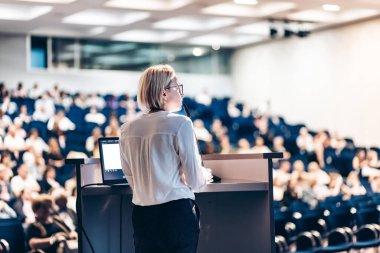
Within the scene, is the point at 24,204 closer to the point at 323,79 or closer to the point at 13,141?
the point at 13,141

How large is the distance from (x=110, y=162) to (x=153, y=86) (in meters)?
0.65

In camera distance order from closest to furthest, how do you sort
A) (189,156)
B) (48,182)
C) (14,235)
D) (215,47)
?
(189,156) < (14,235) < (48,182) < (215,47)

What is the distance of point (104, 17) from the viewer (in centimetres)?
1402

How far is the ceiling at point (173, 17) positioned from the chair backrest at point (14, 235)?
22.2 feet

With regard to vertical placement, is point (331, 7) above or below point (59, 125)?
above

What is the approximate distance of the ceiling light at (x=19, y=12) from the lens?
1320cm

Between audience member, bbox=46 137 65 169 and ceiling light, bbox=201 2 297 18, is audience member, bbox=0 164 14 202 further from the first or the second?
ceiling light, bbox=201 2 297 18

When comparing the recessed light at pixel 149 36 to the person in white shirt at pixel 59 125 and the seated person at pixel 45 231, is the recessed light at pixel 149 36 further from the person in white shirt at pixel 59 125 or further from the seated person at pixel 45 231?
the seated person at pixel 45 231

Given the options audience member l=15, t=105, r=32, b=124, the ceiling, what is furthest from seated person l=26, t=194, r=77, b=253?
the ceiling

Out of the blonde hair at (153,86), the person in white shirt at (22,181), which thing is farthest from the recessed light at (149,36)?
the blonde hair at (153,86)

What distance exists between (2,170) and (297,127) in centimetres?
769

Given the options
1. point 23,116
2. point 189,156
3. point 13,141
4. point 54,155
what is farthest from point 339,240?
point 23,116

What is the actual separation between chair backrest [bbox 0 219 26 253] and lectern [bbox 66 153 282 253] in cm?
215

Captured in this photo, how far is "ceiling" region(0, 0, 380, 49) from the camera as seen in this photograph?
40.4 ft
